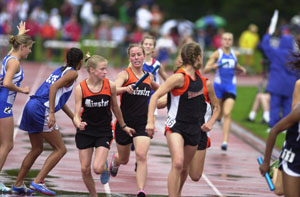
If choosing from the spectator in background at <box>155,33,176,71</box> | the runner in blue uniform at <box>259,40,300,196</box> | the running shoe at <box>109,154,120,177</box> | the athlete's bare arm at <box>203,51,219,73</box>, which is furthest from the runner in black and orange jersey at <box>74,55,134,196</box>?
the spectator in background at <box>155,33,176,71</box>

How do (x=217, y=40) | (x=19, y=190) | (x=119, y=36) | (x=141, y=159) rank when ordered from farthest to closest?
(x=217, y=40), (x=119, y=36), (x=19, y=190), (x=141, y=159)

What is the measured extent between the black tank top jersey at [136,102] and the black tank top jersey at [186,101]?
1.16 meters

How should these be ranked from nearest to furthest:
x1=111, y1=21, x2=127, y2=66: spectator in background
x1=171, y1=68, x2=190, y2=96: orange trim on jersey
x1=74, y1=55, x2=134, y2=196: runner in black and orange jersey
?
x1=171, y1=68, x2=190, y2=96: orange trim on jersey, x1=74, y1=55, x2=134, y2=196: runner in black and orange jersey, x1=111, y1=21, x2=127, y2=66: spectator in background

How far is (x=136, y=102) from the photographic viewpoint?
35.2 feet

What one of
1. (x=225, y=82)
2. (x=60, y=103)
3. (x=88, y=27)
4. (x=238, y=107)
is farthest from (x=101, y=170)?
(x=88, y=27)

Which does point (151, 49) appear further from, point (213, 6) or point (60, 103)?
point (213, 6)

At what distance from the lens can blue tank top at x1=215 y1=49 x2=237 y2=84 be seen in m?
16.2

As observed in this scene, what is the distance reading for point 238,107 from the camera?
83.0 ft

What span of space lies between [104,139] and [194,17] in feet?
124

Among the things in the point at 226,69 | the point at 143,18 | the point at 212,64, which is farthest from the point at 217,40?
the point at 212,64

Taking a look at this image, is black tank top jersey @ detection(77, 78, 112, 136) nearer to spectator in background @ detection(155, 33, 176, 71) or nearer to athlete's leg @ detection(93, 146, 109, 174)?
athlete's leg @ detection(93, 146, 109, 174)

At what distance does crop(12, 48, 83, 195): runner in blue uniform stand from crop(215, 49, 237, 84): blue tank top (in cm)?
628

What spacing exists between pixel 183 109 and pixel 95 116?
1068 mm

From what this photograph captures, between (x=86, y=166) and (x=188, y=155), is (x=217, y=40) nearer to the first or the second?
(x=188, y=155)
